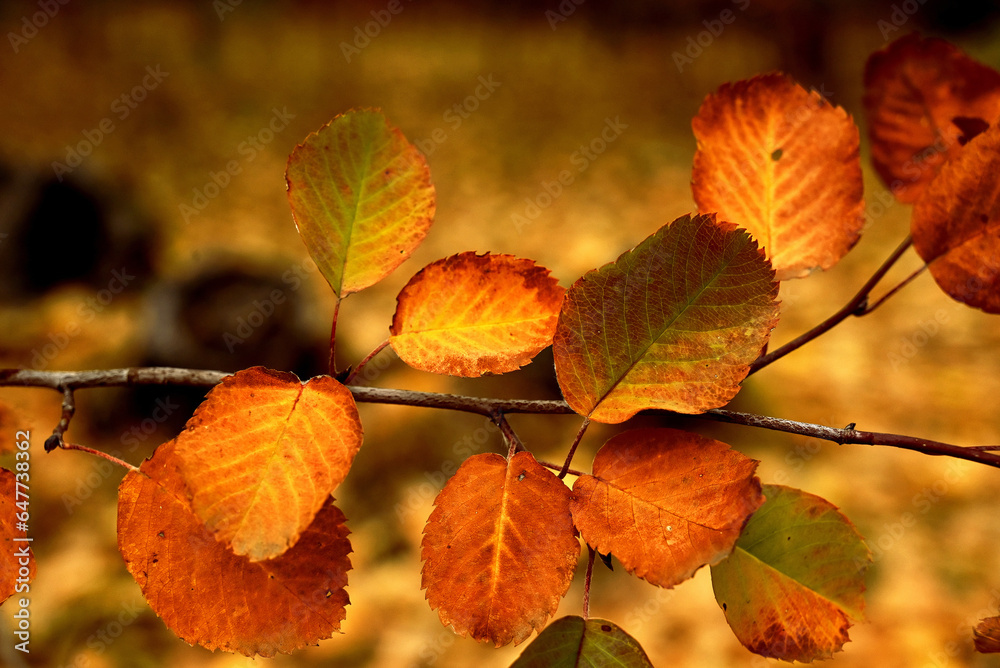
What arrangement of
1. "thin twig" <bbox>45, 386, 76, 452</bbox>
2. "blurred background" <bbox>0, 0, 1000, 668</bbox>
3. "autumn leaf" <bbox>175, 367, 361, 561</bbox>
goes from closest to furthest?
"autumn leaf" <bbox>175, 367, 361, 561</bbox> < "thin twig" <bbox>45, 386, 76, 452</bbox> < "blurred background" <bbox>0, 0, 1000, 668</bbox>

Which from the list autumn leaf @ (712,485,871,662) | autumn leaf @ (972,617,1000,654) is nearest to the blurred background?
autumn leaf @ (712,485,871,662)

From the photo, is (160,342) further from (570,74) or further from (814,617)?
(570,74)

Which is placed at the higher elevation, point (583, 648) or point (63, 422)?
point (63, 422)

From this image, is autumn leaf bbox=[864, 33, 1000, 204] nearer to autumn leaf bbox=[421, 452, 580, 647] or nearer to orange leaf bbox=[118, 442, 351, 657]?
autumn leaf bbox=[421, 452, 580, 647]

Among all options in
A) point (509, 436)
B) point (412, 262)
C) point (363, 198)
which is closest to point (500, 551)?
point (509, 436)

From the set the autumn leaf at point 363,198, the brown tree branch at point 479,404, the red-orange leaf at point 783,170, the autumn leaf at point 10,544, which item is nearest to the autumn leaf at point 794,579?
the brown tree branch at point 479,404

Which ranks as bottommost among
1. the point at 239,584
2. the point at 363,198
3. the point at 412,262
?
the point at 412,262

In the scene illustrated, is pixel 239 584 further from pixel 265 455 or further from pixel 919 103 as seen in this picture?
pixel 919 103

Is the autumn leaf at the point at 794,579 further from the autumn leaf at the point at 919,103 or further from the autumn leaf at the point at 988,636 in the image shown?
the autumn leaf at the point at 919,103
